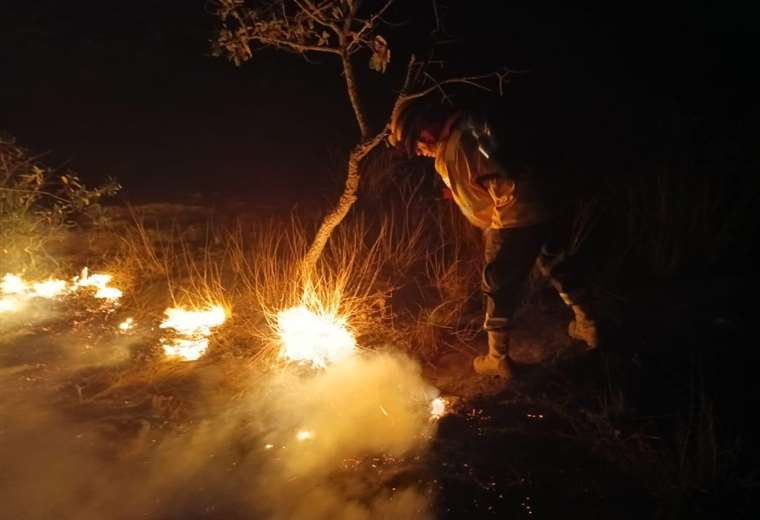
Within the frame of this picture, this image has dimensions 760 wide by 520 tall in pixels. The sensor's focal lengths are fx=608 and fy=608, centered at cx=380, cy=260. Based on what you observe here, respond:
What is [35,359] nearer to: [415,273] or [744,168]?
[415,273]

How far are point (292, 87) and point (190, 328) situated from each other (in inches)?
217

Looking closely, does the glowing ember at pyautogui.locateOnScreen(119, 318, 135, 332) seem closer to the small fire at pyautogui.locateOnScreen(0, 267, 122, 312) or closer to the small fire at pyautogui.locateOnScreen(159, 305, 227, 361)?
the small fire at pyautogui.locateOnScreen(159, 305, 227, 361)

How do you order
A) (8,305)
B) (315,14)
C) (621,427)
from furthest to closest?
(8,305)
(315,14)
(621,427)

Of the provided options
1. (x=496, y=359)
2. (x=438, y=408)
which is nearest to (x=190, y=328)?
(x=438, y=408)

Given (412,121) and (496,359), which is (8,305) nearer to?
(412,121)

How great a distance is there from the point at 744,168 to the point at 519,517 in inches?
182

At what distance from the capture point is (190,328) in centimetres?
469

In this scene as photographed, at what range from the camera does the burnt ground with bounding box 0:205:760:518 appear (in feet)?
9.30

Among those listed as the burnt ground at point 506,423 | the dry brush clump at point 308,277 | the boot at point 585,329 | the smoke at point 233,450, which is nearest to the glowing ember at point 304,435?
the smoke at point 233,450

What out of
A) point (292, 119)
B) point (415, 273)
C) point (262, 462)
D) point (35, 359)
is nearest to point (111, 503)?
point (262, 462)

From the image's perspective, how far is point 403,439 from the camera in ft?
11.0

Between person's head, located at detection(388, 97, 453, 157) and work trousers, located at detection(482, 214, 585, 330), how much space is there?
2.05 feet

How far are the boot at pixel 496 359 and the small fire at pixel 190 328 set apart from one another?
6.48 feet

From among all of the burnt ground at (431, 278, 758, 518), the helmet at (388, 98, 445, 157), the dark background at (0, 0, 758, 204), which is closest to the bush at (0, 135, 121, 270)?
the dark background at (0, 0, 758, 204)
